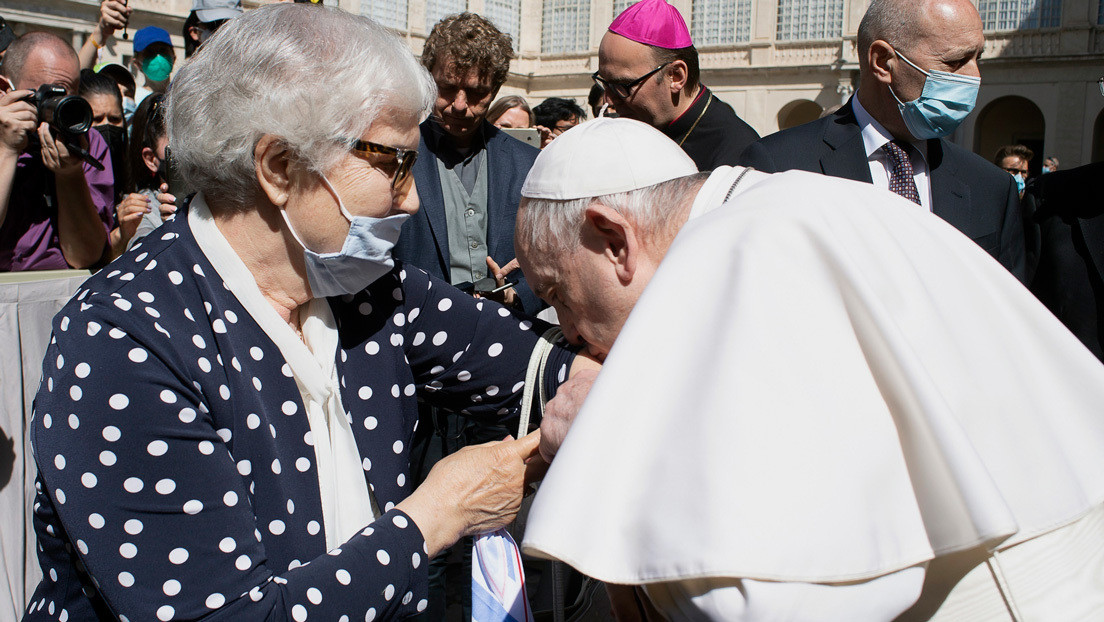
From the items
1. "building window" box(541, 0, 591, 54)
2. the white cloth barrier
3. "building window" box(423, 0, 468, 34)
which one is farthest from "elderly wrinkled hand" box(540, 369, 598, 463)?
"building window" box(541, 0, 591, 54)

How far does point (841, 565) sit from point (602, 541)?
12.4 inches

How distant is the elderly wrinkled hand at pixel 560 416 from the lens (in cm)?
179

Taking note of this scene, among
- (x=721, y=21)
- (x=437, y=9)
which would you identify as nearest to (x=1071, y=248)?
(x=721, y=21)

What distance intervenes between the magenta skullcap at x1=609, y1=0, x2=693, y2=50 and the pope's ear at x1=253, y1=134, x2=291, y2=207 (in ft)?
8.11

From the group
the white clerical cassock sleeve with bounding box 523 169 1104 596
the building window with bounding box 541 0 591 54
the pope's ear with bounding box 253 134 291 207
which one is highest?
the building window with bounding box 541 0 591 54

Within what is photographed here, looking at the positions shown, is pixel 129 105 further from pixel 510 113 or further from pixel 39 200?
pixel 39 200

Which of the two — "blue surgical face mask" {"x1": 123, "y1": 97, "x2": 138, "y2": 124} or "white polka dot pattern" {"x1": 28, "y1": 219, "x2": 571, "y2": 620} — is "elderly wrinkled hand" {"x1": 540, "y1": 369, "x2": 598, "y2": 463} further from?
"blue surgical face mask" {"x1": 123, "y1": 97, "x2": 138, "y2": 124}

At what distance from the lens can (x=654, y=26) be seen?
13.0 feet

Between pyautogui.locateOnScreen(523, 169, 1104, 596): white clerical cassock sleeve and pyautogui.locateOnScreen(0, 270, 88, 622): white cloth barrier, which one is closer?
pyautogui.locateOnScreen(523, 169, 1104, 596): white clerical cassock sleeve

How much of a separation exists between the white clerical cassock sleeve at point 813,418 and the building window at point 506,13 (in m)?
30.3

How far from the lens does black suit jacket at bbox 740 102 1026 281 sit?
125 inches

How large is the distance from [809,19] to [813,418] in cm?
2721

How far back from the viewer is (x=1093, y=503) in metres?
1.27

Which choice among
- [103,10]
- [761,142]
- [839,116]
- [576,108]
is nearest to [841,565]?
[761,142]
